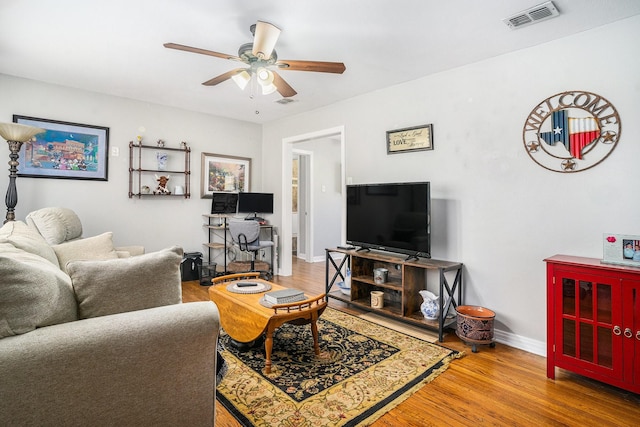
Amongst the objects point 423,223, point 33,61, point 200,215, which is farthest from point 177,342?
point 200,215

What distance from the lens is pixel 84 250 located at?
2.64m

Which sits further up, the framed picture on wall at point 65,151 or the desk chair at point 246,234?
the framed picture on wall at point 65,151

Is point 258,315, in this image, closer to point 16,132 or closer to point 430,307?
point 430,307

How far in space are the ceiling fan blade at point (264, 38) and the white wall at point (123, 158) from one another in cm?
280

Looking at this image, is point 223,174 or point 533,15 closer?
point 533,15

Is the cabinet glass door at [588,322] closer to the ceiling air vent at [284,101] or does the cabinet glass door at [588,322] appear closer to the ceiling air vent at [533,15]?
the ceiling air vent at [533,15]

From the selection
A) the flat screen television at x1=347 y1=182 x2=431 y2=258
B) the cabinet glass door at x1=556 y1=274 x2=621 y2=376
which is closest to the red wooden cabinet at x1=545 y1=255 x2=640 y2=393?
the cabinet glass door at x1=556 y1=274 x2=621 y2=376

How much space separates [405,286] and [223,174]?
3.41 m

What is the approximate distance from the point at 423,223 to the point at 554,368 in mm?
1412

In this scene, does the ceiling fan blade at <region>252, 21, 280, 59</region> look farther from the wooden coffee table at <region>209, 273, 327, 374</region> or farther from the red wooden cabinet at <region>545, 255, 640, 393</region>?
the red wooden cabinet at <region>545, 255, 640, 393</region>

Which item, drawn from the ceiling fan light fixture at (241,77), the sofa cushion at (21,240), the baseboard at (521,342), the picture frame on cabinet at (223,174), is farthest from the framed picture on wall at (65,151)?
Answer: the baseboard at (521,342)

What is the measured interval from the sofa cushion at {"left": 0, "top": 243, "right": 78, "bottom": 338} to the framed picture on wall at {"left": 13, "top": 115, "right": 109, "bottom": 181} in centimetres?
341

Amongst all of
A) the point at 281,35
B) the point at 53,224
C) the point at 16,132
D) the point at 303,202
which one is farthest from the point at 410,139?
the point at 16,132

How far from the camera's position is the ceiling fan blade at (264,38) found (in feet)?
7.00
